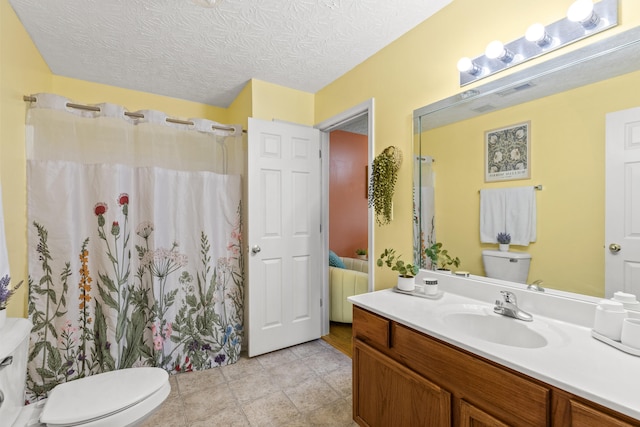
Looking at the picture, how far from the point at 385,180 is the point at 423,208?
31cm

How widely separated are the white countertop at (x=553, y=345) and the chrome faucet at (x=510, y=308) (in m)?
0.04

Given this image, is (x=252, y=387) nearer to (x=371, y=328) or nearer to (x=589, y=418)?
(x=371, y=328)

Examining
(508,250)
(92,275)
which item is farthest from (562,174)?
(92,275)

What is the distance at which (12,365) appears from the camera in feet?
3.59

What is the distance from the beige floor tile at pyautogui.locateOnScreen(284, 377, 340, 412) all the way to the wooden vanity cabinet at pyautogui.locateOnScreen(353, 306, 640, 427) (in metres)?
0.34

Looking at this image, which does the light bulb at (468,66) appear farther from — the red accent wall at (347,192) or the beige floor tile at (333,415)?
the red accent wall at (347,192)

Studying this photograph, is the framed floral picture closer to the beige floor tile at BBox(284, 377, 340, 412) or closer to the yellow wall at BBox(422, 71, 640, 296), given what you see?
the yellow wall at BBox(422, 71, 640, 296)

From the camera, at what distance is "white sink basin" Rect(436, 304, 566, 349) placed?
3.56 feet

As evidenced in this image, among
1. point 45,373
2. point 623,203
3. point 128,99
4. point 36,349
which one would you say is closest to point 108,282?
point 36,349

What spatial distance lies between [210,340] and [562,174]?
2.48 meters

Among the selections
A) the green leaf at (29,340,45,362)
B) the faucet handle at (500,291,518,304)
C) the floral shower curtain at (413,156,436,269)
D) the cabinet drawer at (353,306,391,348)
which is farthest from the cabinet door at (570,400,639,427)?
the green leaf at (29,340,45,362)

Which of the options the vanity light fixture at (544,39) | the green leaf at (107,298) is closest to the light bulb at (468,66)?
the vanity light fixture at (544,39)

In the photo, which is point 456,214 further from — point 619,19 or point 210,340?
point 210,340

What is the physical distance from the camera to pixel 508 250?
1.38 m
